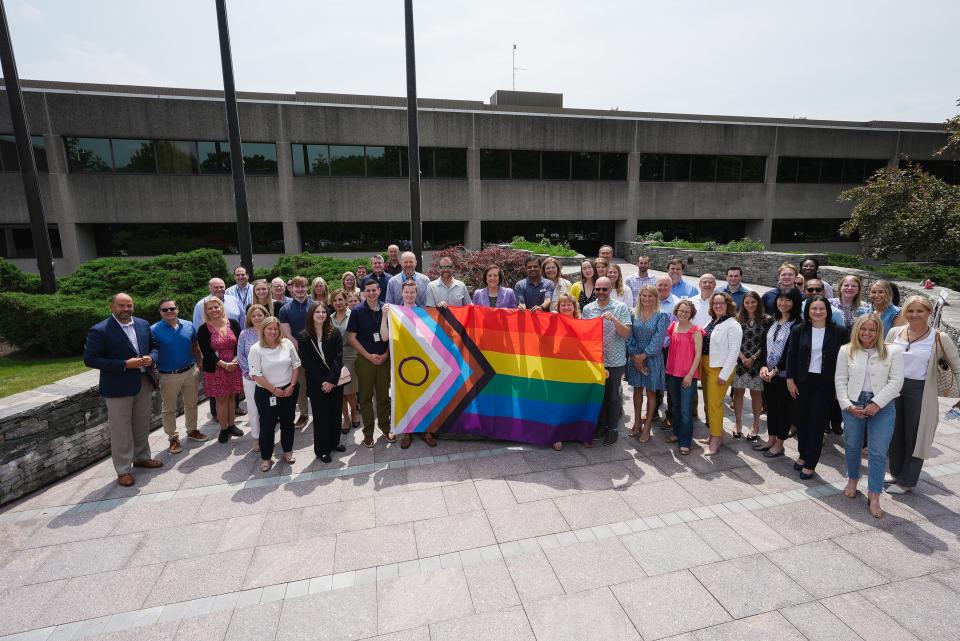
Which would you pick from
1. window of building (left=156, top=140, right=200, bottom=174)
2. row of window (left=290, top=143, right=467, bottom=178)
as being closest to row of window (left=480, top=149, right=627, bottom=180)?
row of window (left=290, top=143, right=467, bottom=178)

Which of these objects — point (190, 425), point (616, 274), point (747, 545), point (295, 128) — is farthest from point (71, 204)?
point (747, 545)

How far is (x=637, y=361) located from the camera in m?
6.25

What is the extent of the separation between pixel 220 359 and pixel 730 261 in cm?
1967

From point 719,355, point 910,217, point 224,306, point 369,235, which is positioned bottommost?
point 719,355

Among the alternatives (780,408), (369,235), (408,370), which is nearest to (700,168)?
(369,235)

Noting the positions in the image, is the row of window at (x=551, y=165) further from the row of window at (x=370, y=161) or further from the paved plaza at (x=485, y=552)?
the paved plaza at (x=485, y=552)

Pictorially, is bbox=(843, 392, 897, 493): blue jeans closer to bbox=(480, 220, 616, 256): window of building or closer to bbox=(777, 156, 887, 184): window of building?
bbox=(480, 220, 616, 256): window of building

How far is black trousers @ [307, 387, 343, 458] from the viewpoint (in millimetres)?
5934

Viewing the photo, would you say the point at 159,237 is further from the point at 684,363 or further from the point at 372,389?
the point at 684,363

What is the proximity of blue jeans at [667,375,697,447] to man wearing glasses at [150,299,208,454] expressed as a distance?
633cm

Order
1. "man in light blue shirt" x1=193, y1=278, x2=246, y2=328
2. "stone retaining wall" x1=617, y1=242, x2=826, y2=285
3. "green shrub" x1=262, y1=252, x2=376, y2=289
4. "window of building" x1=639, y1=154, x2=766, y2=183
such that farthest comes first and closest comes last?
"window of building" x1=639, y1=154, x2=766, y2=183
"stone retaining wall" x1=617, y1=242, x2=826, y2=285
"green shrub" x1=262, y1=252, x2=376, y2=289
"man in light blue shirt" x1=193, y1=278, x2=246, y2=328

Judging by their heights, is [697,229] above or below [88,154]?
below

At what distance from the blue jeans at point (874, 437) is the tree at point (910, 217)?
49.2 feet

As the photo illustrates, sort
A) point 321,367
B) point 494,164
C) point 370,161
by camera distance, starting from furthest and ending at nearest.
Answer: point 494,164 < point 370,161 < point 321,367
